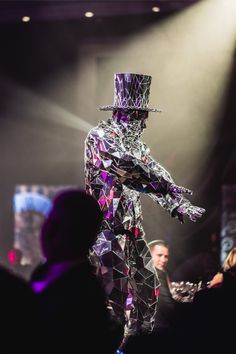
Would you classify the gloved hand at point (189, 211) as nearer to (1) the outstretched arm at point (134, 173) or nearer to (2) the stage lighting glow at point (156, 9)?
(1) the outstretched arm at point (134, 173)

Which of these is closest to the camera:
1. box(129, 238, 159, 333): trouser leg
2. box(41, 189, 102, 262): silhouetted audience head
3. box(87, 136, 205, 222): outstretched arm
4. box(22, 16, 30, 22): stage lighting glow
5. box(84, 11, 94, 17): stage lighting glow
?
box(41, 189, 102, 262): silhouetted audience head

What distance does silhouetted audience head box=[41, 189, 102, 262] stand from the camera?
2434 millimetres

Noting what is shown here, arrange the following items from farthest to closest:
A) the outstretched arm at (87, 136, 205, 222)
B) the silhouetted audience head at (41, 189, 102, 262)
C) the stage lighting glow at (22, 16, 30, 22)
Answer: the stage lighting glow at (22, 16, 30, 22), the outstretched arm at (87, 136, 205, 222), the silhouetted audience head at (41, 189, 102, 262)

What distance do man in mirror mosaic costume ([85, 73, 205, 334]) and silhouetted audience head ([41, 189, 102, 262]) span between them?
126 cm

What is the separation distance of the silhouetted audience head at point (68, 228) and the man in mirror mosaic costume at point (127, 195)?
4.15 ft

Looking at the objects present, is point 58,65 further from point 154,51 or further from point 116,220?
point 116,220

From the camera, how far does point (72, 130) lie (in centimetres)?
755

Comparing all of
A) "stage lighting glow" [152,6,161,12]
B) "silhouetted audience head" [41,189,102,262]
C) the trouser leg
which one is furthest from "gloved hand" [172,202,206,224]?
"stage lighting glow" [152,6,161,12]

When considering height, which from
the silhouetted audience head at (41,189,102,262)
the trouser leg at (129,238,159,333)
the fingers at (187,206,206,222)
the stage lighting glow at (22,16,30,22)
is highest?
the stage lighting glow at (22,16,30,22)

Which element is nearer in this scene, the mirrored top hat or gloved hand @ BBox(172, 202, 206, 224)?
gloved hand @ BBox(172, 202, 206, 224)

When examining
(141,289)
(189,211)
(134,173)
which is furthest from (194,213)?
(141,289)

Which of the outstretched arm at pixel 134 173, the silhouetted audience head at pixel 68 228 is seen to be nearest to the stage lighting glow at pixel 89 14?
the outstretched arm at pixel 134 173

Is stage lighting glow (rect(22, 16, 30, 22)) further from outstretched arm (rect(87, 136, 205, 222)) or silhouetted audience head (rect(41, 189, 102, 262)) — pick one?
silhouetted audience head (rect(41, 189, 102, 262))

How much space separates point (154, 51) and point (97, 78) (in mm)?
671
